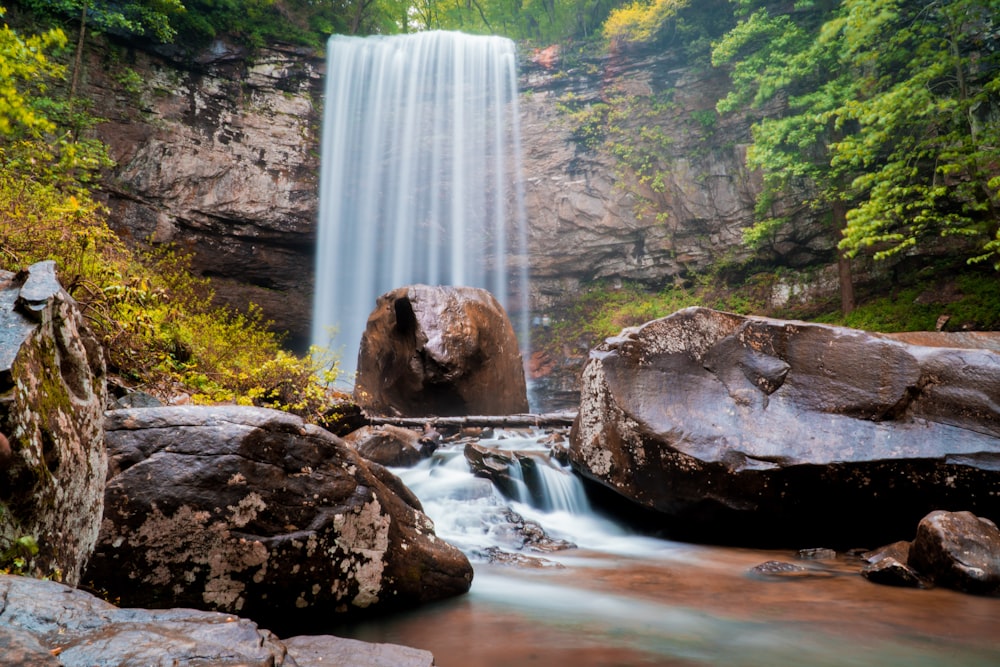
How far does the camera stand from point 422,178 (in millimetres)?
20219

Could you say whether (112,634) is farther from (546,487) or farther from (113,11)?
(113,11)

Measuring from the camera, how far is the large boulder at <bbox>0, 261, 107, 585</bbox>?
5.30ft

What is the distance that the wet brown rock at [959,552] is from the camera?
156 inches

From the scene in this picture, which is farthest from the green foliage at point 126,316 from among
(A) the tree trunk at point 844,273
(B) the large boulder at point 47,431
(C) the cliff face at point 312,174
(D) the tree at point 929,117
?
(A) the tree trunk at point 844,273

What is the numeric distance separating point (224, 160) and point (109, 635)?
58.4 feet

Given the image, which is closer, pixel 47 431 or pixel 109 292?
pixel 47 431

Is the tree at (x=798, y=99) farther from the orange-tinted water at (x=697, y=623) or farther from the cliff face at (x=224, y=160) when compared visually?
the cliff face at (x=224, y=160)

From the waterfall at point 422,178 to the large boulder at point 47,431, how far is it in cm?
1712

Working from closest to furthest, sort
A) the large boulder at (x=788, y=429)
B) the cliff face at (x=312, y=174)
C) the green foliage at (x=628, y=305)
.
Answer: the large boulder at (x=788, y=429), the cliff face at (x=312, y=174), the green foliage at (x=628, y=305)

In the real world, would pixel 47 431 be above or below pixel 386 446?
above

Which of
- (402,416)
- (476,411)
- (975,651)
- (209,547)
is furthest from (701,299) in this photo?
(209,547)

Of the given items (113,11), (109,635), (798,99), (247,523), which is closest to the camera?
(109,635)

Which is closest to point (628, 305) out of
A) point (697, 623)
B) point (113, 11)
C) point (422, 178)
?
point (422, 178)

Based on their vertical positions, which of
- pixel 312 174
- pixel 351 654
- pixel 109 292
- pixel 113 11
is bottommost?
pixel 351 654
